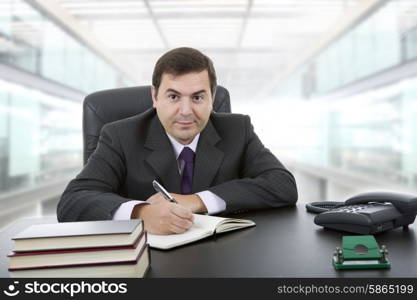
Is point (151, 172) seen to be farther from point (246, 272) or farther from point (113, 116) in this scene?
point (246, 272)

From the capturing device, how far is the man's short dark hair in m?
1.53

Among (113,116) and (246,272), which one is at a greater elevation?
(113,116)

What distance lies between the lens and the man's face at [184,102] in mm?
1519

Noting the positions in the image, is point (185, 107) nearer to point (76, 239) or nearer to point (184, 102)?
point (184, 102)

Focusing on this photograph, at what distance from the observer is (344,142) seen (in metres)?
7.39

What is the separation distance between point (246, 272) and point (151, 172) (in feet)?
2.88

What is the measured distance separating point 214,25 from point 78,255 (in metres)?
6.46

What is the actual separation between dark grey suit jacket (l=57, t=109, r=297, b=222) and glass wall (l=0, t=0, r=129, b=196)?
149cm

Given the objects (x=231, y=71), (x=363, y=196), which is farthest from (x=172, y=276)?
(x=231, y=71)

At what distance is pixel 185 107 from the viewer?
1518 mm

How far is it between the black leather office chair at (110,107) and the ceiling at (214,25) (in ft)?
8.94

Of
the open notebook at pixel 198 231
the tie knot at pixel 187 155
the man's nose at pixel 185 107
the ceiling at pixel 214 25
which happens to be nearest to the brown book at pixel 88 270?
the open notebook at pixel 198 231

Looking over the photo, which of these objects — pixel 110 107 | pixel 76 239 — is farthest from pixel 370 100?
pixel 76 239

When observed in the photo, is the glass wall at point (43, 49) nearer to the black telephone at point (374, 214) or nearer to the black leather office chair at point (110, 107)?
the black leather office chair at point (110, 107)
